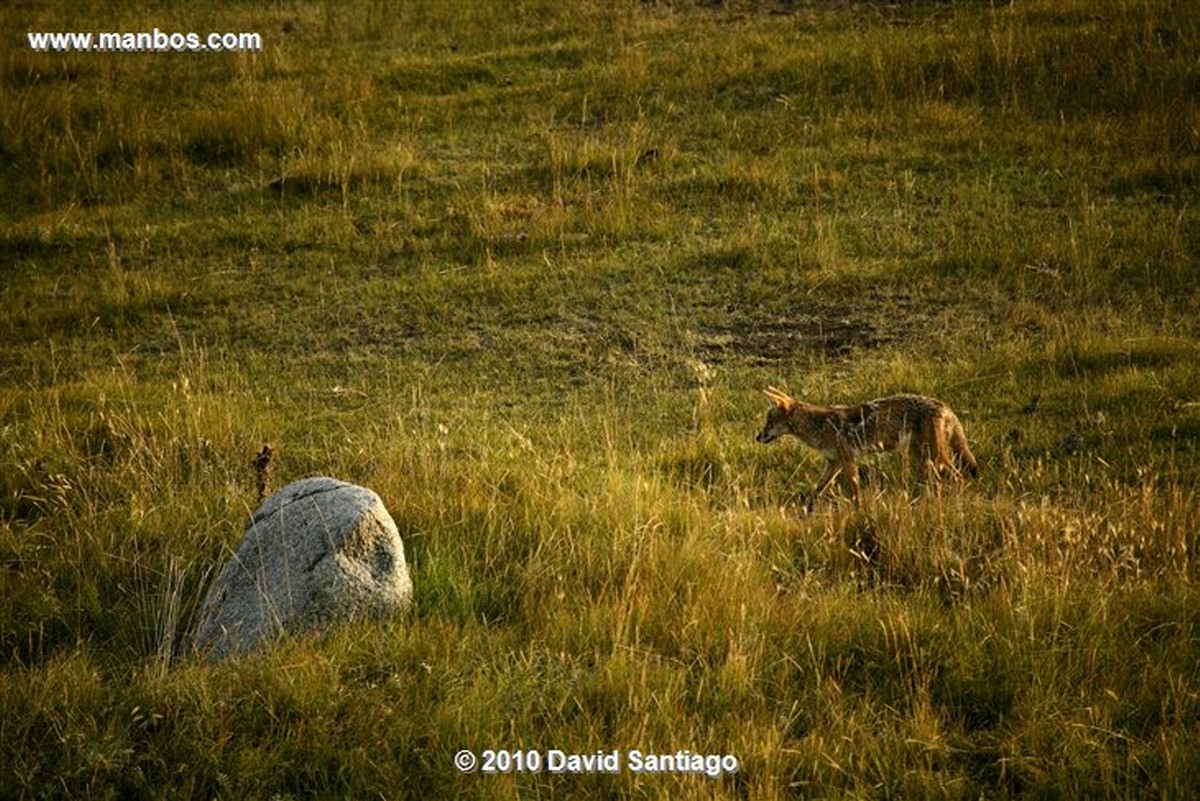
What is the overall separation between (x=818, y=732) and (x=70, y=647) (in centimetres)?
351

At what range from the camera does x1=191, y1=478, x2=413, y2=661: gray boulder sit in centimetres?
654

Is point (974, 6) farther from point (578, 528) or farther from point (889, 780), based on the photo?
point (889, 780)

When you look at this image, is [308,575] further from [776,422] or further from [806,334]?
[806,334]

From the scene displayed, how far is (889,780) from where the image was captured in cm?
563

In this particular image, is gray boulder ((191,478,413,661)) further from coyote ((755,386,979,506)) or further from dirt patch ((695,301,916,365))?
dirt patch ((695,301,916,365))

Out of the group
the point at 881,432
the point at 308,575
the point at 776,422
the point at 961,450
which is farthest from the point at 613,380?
the point at 308,575

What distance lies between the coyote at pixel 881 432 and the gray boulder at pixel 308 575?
2979mm

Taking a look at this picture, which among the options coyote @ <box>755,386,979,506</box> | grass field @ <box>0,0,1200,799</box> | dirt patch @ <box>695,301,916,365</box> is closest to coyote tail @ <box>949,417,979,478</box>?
coyote @ <box>755,386,979,506</box>

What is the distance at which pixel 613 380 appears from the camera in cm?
1055

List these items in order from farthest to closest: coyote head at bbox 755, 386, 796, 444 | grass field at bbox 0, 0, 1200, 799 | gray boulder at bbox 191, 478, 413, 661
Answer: coyote head at bbox 755, 386, 796, 444
gray boulder at bbox 191, 478, 413, 661
grass field at bbox 0, 0, 1200, 799

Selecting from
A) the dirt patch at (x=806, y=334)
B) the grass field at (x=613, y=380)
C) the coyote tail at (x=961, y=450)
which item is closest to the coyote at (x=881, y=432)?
the coyote tail at (x=961, y=450)

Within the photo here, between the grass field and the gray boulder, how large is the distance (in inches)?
7.8

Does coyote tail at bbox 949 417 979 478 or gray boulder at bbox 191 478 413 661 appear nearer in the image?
gray boulder at bbox 191 478 413 661

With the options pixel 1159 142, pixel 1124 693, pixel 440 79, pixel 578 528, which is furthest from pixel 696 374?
pixel 440 79
